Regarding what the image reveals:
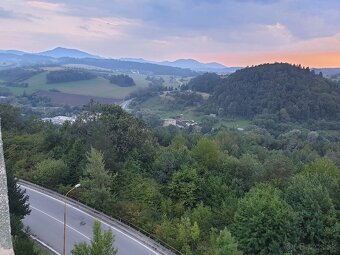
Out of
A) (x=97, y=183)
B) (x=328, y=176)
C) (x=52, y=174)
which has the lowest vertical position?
(x=52, y=174)

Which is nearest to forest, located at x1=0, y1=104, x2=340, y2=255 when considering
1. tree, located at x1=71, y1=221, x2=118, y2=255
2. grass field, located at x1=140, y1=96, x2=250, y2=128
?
tree, located at x1=71, y1=221, x2=118, y2=255

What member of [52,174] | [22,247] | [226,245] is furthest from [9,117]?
[226,245]

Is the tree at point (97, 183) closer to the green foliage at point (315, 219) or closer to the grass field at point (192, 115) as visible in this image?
the green foliage at point (315, 219)

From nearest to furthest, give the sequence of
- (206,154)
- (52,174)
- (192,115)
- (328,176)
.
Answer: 1. (328,176)
2. (52,174)
3. (206,154)
4. (192,115)

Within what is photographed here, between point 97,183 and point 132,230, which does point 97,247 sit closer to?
point 132,230

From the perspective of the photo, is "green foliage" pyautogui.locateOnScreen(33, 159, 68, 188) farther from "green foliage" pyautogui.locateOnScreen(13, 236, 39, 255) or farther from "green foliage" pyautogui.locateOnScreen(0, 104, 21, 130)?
"green foliage" pyautogui.locateOnScreen(0, 104, 21, 130)

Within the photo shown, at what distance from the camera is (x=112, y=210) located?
3884 cm

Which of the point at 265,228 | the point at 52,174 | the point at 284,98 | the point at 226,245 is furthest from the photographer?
the point at 284,98

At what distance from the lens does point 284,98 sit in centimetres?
17712

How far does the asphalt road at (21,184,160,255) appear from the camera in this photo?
3259 cm

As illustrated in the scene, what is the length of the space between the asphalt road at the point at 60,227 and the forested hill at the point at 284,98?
437 ft

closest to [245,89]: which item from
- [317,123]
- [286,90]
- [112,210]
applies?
[286,90]

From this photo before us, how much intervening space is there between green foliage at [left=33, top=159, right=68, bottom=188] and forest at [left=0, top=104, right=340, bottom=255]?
99mm

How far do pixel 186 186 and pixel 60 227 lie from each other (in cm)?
1247
